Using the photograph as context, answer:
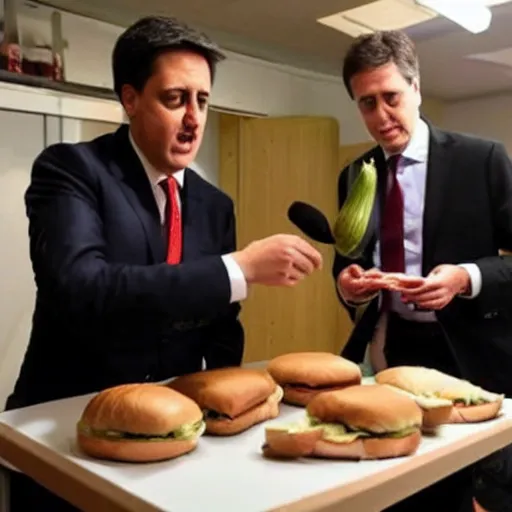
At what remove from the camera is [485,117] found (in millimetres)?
4160

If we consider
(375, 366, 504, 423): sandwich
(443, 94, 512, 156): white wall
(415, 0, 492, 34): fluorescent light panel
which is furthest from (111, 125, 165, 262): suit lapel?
(443, 94, 512, 156): white wall

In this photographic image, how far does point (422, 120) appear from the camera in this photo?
159 centimetres

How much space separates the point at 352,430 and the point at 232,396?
17cm

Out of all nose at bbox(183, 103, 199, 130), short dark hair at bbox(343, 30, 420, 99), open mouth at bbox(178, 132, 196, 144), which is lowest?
open mouth at bbox(178, 132, 196, 144)

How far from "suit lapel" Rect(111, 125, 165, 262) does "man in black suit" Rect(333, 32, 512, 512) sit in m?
0.40

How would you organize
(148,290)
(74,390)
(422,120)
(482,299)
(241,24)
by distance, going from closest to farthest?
(148,290)
(74,390)
(482,299)
(422,120)
(241,24)

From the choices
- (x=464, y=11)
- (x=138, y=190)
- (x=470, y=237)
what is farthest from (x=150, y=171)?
(x=464, y=11)

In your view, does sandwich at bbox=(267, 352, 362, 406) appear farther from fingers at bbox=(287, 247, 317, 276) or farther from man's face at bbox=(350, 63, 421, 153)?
man's face at bbox=(350, 63, 421, 153)

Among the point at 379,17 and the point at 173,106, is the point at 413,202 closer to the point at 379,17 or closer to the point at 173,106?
the point at 173,106

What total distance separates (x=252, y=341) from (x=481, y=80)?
6.20 feet

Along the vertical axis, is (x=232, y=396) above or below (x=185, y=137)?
below

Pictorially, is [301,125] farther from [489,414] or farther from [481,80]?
[489,414]

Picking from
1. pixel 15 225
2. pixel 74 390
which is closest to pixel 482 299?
pixel 74 390

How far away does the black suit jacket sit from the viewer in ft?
4.67
